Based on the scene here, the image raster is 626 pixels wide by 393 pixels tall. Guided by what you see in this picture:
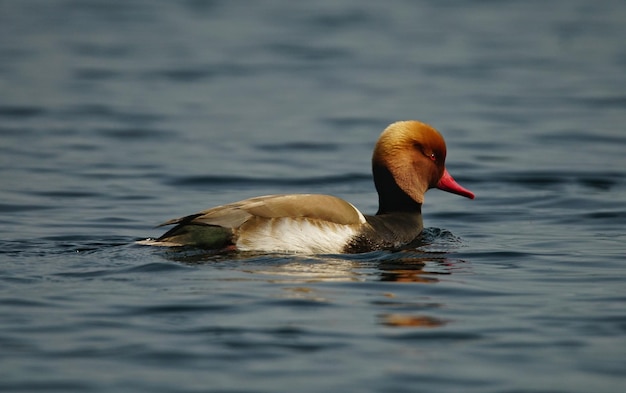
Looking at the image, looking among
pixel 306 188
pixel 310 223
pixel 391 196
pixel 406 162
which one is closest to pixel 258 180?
pixel 306 188

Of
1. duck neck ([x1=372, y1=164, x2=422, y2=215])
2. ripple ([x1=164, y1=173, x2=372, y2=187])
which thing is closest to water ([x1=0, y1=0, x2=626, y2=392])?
ripple ([x1=164, y1=173, x2=372, y2=187])

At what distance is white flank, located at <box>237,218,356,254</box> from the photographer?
31.8 ft

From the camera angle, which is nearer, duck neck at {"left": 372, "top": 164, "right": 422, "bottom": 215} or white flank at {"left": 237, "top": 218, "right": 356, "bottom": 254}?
white flank at {"left": 237, "top": 218, "right": 356, "bottom": 254}

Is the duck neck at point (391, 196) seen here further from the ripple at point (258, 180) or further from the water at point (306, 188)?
the ripple at point (258, 180)

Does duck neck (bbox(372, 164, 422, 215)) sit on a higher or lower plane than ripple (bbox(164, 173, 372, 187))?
higher

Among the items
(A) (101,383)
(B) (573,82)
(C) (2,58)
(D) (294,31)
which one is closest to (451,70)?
(B) (573,82)

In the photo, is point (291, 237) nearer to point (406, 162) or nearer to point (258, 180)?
point (406, 162)

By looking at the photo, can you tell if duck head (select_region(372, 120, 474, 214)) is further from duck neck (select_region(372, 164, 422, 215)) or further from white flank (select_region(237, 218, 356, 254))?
white flank (select_region(237, 218, 356, 254))

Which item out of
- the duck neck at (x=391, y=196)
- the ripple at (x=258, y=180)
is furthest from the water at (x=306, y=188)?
the duck neck at (x=391, y=196)

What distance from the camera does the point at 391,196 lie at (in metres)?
11.0

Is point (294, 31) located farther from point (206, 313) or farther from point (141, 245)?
point (206, 313)

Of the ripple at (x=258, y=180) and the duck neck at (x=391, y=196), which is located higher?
the duck neck at (x=391, y=196)

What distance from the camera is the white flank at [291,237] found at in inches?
382

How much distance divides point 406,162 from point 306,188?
3675 millimetres
